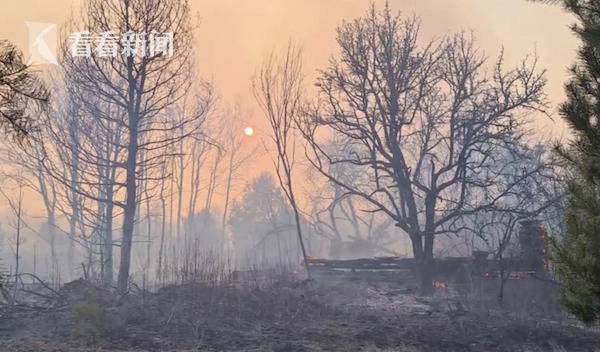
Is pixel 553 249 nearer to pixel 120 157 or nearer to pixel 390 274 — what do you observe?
pixel 390 274

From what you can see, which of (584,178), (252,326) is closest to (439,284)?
(252,326)

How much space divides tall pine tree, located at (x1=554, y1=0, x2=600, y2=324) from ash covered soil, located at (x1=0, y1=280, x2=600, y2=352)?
4.00 meters

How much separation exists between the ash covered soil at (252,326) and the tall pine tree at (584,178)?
400 cm

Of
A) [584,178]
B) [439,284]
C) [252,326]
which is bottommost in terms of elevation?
[252,326]

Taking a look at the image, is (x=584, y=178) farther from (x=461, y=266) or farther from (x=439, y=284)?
(x=461, y=266)

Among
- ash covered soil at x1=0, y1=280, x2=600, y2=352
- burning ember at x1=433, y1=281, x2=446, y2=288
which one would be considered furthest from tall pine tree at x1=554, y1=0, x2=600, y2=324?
burning ember at x1=433, y1=281, x2=446, y2=288

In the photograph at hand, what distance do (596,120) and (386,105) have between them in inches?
525

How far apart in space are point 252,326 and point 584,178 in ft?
24.6

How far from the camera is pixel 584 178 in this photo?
21.5 ft

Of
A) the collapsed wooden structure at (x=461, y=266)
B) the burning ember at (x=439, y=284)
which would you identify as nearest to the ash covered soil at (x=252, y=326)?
the collapsed wooden structure at (x=461, y=266)

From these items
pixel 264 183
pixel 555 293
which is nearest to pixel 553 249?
pixel 555 293

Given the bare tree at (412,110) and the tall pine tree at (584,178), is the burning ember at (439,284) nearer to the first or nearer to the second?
the bare tree at (412,110)

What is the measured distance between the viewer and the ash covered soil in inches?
393

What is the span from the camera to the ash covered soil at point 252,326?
9.98 m
